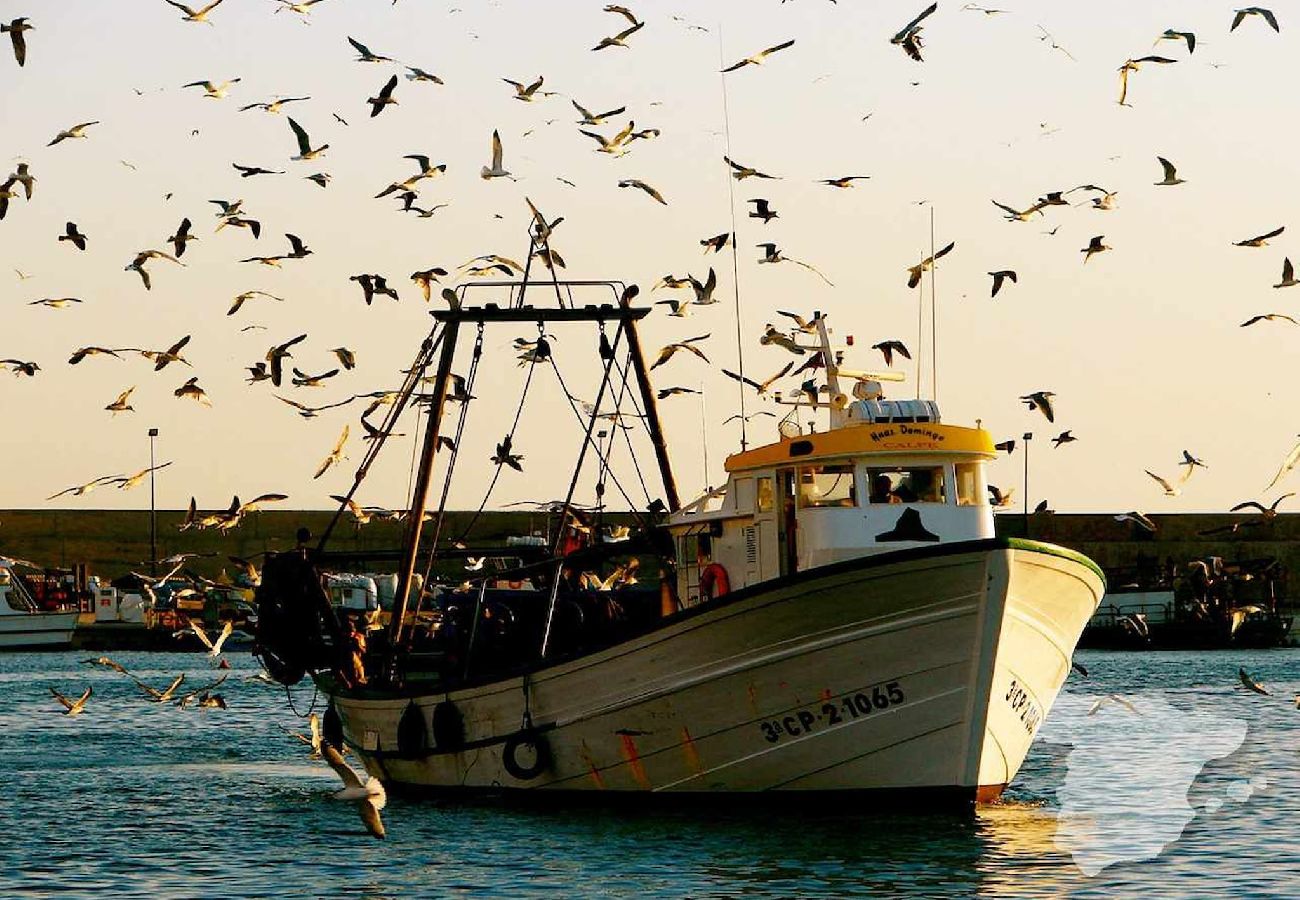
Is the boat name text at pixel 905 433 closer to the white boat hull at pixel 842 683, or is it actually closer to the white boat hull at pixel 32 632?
the white boat hull at pixel 842 683

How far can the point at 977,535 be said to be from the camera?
90.2 feet

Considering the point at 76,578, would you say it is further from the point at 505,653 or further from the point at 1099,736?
the point at 505,653

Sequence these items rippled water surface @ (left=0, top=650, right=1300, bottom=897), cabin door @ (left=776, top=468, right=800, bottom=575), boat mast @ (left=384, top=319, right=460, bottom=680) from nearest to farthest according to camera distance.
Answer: rippled water surface @ (left=0, top=650, right=1300, bottom=897) → cabin door @ (left=776, top=468, right=800, bottom=575) → boat mast @ (left=384, top=319, right=460, bottom=680)

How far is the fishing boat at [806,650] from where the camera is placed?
25859 millimetres

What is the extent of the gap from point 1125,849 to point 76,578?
254 feet

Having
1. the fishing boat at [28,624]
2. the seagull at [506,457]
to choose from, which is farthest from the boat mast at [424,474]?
the fishing boat at [28,624]

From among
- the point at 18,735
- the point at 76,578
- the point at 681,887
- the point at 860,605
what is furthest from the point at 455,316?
the point at 76,578

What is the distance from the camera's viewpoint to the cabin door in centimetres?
2762

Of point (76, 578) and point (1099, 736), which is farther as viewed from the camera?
point (76, 578)

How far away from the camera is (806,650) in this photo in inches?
1022

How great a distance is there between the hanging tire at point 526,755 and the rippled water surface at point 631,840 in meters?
0.50

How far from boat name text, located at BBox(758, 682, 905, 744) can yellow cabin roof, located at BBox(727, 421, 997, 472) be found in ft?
9.22

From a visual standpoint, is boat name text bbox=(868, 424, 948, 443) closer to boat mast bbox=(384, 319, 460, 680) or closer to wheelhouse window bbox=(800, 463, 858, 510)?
wheelhouse window bbox=(800, 463, 858, 510)

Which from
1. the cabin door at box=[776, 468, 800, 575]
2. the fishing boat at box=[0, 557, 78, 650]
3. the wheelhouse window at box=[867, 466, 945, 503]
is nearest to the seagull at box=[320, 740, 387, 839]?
the cabin door at box=[776, 468, 800, 575]
